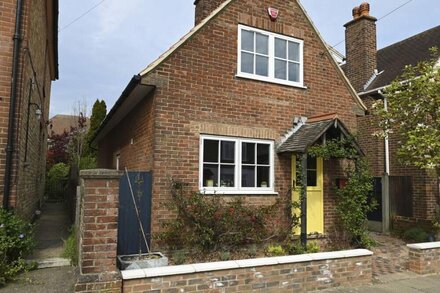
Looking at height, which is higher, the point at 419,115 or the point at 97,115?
the point at 97,115

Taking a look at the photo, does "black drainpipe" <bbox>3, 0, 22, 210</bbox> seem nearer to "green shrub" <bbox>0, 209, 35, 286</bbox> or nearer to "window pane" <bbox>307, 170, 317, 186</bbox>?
"green shrub" <bbox>0, 209, 35, 286</bbox>

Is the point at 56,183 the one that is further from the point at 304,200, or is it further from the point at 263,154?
the point at 304,200

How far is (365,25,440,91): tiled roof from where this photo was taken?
14000mm

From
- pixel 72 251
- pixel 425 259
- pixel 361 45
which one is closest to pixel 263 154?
pixel 425 259

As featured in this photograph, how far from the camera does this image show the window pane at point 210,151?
8.00 meters

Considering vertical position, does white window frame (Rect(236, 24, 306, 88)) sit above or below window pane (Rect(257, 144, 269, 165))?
above

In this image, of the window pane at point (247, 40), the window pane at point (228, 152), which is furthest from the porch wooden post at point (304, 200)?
the window pane at point (247, 40)

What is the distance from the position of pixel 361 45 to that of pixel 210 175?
10208 mm

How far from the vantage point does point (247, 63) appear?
8.80m

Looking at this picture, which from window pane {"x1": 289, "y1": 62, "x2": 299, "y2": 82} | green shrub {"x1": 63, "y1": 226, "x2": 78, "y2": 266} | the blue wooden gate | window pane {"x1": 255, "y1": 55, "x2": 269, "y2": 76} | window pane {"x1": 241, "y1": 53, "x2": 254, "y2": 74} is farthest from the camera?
window pane {"x1": 289, "y1": 62, "x2": 299, "y2": 82}

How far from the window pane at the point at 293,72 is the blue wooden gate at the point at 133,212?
4.57 meters

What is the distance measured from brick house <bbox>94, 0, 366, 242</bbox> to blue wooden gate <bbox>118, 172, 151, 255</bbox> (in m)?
0.17

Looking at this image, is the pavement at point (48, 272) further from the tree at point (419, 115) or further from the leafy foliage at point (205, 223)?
the tree at point (419, 115)

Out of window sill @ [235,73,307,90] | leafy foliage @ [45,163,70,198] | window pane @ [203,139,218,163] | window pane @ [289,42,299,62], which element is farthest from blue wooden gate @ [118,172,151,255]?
leafy foliage @ [45,163,70,198]
